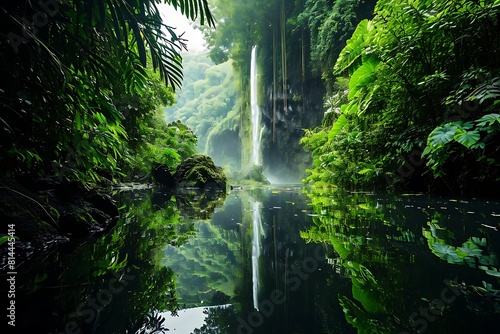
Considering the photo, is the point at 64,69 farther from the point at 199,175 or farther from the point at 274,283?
the point at 199,175

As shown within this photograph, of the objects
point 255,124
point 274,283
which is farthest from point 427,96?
point 255,124

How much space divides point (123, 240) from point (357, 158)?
16.7 ft

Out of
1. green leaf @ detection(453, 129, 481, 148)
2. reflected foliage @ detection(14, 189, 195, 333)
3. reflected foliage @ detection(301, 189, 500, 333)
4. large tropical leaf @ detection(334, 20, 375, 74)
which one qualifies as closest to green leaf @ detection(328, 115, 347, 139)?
large tropical leaf @ detection(334, 20, 375, 74)

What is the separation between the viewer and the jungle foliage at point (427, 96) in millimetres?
3010

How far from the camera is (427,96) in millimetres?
3773

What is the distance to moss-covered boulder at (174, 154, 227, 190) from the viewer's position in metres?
8.75

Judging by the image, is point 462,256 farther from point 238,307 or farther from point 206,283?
point 206,283

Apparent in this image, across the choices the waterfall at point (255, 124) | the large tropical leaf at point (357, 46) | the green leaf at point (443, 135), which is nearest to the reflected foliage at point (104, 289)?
the green leaf at point (443, 135)

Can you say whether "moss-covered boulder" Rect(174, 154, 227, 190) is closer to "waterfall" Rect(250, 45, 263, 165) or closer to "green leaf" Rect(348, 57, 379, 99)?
"green leaf" Rect(348, 57, 379, 99)

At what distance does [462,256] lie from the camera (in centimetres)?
117

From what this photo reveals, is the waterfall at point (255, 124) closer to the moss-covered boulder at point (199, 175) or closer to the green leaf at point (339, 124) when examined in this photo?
the moss-covered boulder at point (199, 175)

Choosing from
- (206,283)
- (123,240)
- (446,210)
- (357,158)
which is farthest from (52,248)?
(357,158)

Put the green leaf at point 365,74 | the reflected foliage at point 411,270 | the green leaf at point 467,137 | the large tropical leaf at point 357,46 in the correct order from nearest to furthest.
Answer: the reflected foliage at point 411,270 < the green leaf at point 467,137 < the green leaf at point 365,74 < the large tropical leaf at point 357,46

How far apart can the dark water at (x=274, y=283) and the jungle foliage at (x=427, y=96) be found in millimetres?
1777
